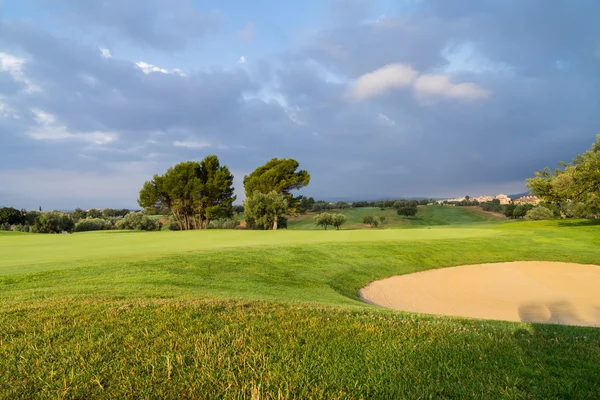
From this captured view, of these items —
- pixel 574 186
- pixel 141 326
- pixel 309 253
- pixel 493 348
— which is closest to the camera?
pixel 493 348

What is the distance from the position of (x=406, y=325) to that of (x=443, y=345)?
→ 3.45ft

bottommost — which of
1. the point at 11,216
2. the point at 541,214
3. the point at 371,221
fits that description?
the point at 371,221

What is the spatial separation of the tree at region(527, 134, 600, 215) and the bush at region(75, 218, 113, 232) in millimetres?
65400

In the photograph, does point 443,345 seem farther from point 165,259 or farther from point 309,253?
point 309,253

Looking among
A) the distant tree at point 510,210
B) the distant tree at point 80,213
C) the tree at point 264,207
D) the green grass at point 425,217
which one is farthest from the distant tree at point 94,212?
the distant tree at point 510,210

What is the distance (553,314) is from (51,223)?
63.5 metres

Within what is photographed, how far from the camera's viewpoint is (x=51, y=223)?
52.2 metres

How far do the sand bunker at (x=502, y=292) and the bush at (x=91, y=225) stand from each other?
57.9 metres

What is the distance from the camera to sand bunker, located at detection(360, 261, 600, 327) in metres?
11.9

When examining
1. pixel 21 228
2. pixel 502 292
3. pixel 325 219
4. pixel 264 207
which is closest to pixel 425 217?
pixel 325 219

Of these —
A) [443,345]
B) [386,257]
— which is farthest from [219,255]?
[443,345]

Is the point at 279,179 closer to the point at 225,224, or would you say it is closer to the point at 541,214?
the point at 225,224

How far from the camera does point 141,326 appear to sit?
484 centimetres

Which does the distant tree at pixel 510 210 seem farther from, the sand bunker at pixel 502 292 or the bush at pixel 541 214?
the sand bunker at pixel 502 292
